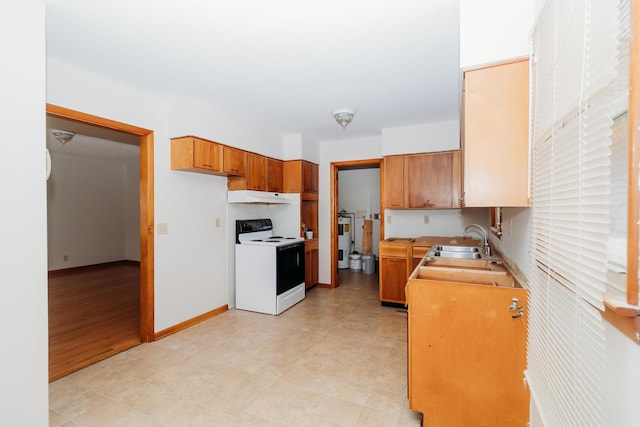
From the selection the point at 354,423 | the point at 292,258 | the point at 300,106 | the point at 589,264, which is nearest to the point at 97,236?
the point at 292,258

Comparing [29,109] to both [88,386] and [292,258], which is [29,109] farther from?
[292,258]

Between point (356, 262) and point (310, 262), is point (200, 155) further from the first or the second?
point (356, 262)

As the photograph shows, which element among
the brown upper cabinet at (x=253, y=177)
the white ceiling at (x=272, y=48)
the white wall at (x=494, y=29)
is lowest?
the brown upper cabinet at (x=253, y=177)

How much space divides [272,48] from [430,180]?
9.10ft

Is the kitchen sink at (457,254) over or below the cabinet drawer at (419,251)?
over

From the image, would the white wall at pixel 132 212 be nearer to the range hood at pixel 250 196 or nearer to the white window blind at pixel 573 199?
the range hood at pixel 250 196

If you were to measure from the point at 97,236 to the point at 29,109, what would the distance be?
6324mm

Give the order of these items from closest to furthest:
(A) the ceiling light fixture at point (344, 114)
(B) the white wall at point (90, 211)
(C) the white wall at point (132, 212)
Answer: (A) the ceiling light fixture at point (344, 114), (B) the white wall at point (90, 211), (C) the white wall at point (132, 212)

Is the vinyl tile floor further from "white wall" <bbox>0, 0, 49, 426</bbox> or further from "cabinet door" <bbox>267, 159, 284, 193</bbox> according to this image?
"cabinet door" <bbox>267, 159, 284, 193</bbox>

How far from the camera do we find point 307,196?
15.6 ft

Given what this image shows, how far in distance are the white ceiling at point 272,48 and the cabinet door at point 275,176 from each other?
1.18 metres

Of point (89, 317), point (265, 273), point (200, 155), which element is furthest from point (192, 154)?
point (89, 317)

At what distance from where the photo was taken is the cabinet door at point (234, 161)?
11.5ft

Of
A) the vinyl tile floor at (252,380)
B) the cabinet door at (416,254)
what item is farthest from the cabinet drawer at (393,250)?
the vinyl tile floor at (252,380)
